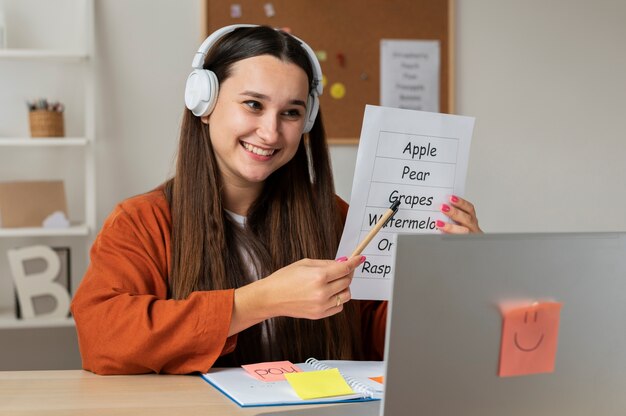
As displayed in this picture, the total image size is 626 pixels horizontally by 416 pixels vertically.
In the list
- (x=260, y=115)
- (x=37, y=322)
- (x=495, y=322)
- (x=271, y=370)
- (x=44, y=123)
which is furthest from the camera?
(x=44, y=123)

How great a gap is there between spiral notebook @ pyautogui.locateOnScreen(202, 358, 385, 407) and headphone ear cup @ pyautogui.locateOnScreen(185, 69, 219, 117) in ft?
1.70

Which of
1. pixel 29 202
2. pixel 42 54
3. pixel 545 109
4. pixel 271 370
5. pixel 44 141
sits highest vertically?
pixel 42 54

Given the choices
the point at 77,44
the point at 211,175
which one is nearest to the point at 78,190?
the point at 77,44

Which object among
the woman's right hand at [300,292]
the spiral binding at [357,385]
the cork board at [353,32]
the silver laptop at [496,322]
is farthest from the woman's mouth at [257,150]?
the cork board at [353,32]

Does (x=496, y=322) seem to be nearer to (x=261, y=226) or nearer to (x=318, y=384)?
(x=318, y=384)

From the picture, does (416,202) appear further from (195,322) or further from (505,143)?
(505,143)

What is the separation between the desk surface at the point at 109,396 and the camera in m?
1.14

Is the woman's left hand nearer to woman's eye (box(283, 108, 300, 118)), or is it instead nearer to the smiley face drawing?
woman's eye (box(283, 108, 300, 118))

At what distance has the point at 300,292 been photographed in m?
1.27

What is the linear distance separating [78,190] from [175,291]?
1.57 m

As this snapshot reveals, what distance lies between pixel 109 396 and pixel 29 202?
1.71 metres

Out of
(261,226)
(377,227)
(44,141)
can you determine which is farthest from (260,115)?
(44,141)

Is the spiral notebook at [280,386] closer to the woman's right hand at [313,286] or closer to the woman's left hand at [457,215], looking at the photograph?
the woman's right hand at [313,286]

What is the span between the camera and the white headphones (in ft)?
5.23
